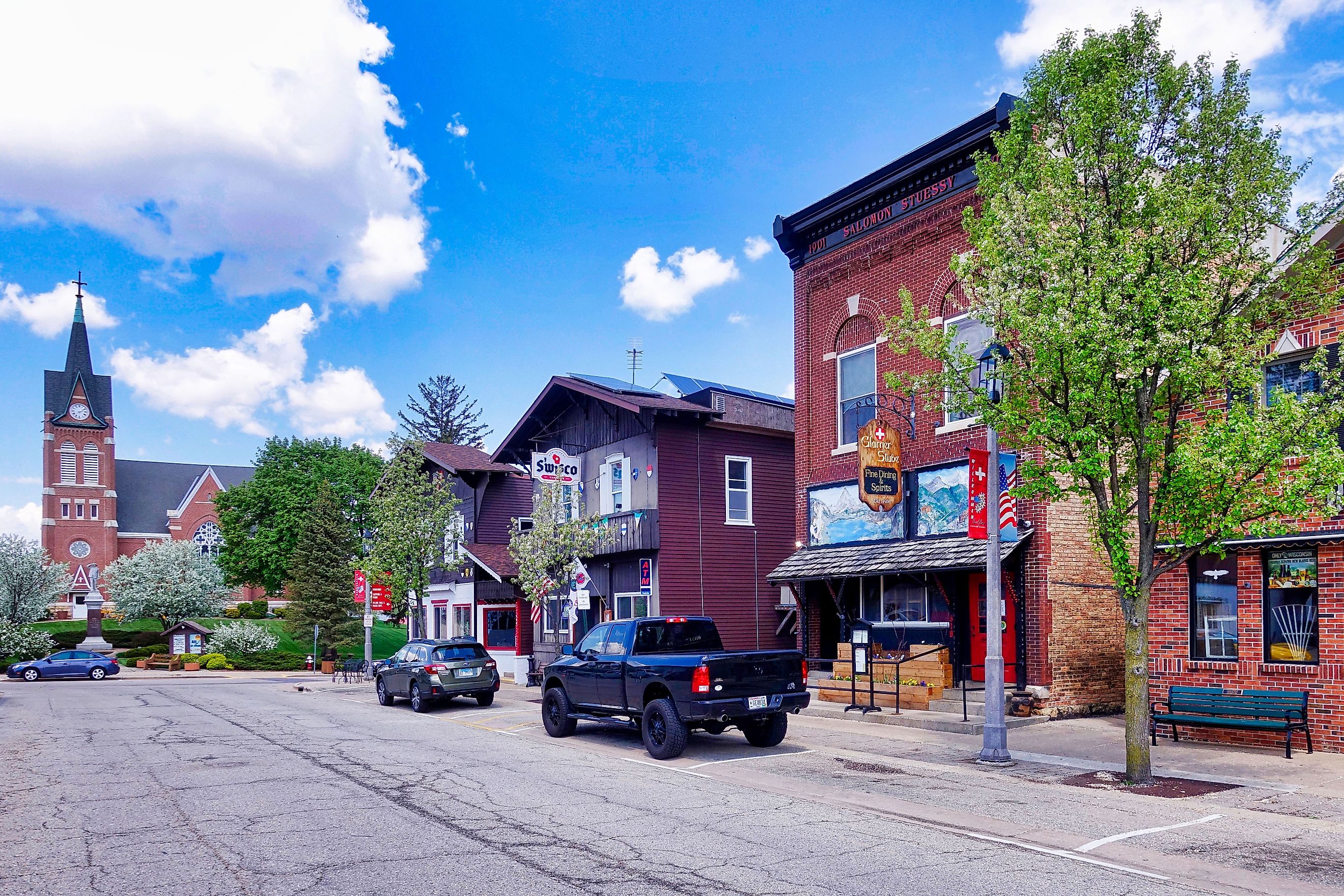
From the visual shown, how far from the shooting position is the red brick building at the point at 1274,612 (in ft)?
44.3

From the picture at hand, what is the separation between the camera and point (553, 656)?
30016mm

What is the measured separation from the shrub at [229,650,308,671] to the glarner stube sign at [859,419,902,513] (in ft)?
118

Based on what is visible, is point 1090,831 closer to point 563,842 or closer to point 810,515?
point 563,842

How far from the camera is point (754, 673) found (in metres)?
13.8

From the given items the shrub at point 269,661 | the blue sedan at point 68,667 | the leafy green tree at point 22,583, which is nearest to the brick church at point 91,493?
the leafy green tree at point 22,583

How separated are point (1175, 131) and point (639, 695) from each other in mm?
10235

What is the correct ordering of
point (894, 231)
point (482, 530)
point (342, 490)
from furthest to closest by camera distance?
point (342, 490), point (482, 530), point (894, 231)

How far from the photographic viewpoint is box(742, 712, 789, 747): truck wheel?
14789mm

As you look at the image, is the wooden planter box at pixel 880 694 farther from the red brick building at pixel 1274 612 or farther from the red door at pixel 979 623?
the red brick building at pixel 1274 612

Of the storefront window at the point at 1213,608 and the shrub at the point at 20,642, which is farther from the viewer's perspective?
the shrub at the point at 20,642

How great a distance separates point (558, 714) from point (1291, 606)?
11.2 metres

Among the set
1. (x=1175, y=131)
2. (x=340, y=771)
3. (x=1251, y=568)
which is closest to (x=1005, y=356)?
(x=1175, y=131)

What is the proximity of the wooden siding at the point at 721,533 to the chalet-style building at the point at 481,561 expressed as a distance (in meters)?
8.59

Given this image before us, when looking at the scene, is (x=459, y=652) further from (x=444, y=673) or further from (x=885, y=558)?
(x=885, y=558)
